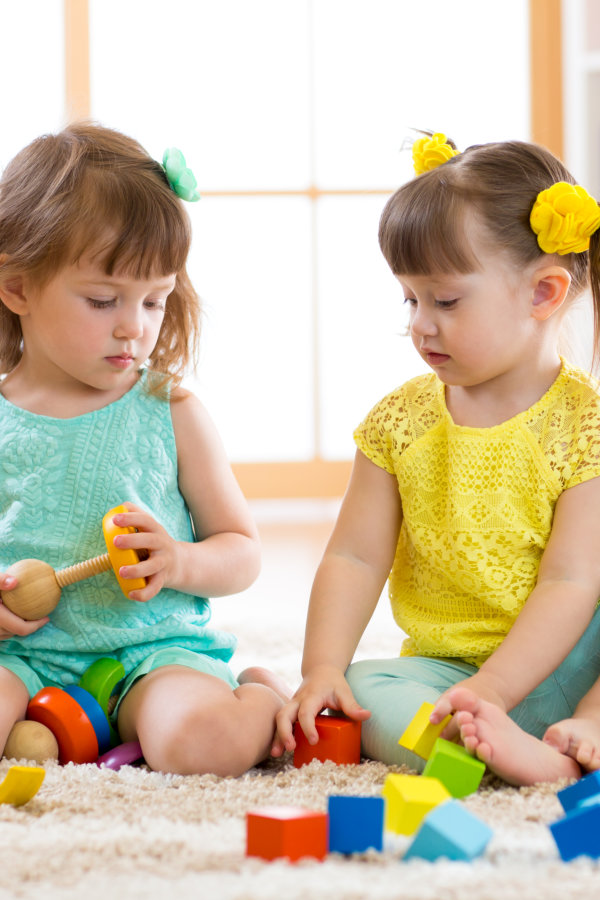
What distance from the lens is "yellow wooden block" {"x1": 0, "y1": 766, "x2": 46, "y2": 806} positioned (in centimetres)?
78

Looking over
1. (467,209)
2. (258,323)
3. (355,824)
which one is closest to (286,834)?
(355,824)

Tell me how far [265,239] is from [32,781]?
268 centimetres

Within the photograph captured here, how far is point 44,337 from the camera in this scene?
107cm

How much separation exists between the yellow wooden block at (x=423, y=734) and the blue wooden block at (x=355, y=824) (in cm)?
19

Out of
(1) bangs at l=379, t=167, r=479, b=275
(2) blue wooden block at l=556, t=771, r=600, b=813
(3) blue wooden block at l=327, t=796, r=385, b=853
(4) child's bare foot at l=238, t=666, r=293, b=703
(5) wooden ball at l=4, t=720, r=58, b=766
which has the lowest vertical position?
(4) child's bare foot at l=238, t=666, r=293, b=703

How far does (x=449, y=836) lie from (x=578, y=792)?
144 mm

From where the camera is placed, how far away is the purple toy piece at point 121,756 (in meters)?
0.93

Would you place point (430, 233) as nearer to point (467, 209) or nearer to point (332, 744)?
point (467, 209)

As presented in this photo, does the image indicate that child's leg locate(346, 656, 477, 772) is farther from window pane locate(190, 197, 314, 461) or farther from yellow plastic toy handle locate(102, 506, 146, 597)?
window pane locate(190, 197, 314, 461)

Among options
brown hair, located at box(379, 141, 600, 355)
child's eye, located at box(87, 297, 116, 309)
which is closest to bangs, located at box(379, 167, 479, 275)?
brown hair, located at box(379, 141, 600, 355)

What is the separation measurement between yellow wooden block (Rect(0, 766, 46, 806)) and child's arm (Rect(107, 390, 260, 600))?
25 centimetres

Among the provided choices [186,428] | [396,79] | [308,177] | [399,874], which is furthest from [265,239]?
[399,874]

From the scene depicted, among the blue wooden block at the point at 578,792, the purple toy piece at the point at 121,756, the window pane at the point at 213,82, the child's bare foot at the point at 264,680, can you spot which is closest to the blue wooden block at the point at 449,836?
the blue wooden block at the point at 578,792

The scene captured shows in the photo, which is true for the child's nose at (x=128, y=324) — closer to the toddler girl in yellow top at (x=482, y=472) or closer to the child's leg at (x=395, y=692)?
the toddler girl in yellow top at (x=482, y=472)
